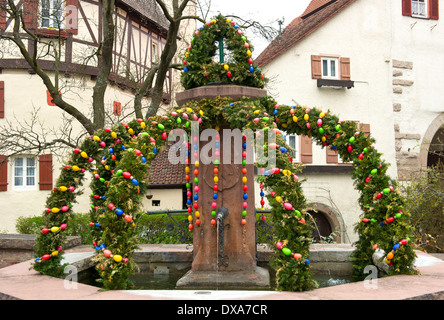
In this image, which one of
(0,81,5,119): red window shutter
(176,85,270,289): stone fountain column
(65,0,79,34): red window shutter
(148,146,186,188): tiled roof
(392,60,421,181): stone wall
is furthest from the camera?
(148,146,186,188): tiled roof

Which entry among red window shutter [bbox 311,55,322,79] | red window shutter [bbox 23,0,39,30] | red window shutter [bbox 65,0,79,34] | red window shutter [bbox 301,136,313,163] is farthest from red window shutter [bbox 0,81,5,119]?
red window shutter [bbox 311,55,322,79]

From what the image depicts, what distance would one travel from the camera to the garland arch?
3582 millimetres

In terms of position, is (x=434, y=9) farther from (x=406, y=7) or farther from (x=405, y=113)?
(x=405, y=113)

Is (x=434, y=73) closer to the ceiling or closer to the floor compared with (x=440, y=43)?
closer to the floor

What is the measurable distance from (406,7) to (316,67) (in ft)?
12.8

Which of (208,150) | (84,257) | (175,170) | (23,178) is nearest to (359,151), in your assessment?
(208,150)

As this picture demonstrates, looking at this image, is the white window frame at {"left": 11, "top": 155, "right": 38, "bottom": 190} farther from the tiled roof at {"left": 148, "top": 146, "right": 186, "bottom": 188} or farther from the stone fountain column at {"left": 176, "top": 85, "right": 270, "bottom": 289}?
the stone fountain column at {"left": 176, "top": 85, "right": 270, "bottom": 289}

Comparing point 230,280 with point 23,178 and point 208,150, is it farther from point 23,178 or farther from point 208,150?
point 23,178

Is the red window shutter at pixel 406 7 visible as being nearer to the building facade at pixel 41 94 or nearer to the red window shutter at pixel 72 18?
the building facade at pixel 41 94

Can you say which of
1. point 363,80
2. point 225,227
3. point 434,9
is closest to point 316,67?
point 363,80

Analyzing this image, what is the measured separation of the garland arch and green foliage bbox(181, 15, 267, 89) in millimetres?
334

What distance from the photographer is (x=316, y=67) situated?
46.5 ft

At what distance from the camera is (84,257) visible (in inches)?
202
